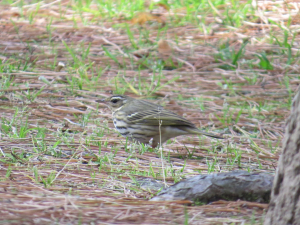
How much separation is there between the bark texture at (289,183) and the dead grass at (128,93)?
260mm

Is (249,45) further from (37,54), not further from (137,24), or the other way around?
(37,54)

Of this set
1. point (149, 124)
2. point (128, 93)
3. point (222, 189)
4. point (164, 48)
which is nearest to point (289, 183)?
point (222, 189)

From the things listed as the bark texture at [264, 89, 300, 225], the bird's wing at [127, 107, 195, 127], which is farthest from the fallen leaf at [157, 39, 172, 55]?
the bark texture at [264, 89, 300, 225]

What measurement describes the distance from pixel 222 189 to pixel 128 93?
4.34 m

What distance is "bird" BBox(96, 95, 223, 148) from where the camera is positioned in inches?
223

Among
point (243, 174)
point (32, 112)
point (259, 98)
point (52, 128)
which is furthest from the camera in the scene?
point (259, 98)

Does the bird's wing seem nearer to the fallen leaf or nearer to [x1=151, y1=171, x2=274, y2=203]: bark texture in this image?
[x1=151, y1=171, x2=274, y2=203]: bark texture

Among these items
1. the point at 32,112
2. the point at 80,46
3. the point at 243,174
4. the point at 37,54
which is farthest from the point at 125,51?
the point at 243,174

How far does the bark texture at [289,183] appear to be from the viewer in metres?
2.61

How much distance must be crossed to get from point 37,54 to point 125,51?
1.46 metres

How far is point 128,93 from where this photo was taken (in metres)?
7.51

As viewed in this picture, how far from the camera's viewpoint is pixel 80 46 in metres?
9.21

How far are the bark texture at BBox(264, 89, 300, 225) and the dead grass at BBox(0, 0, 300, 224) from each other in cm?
26

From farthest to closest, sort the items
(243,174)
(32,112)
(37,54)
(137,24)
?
(137,24) < (37,54) < (32,112) < (243,174)
